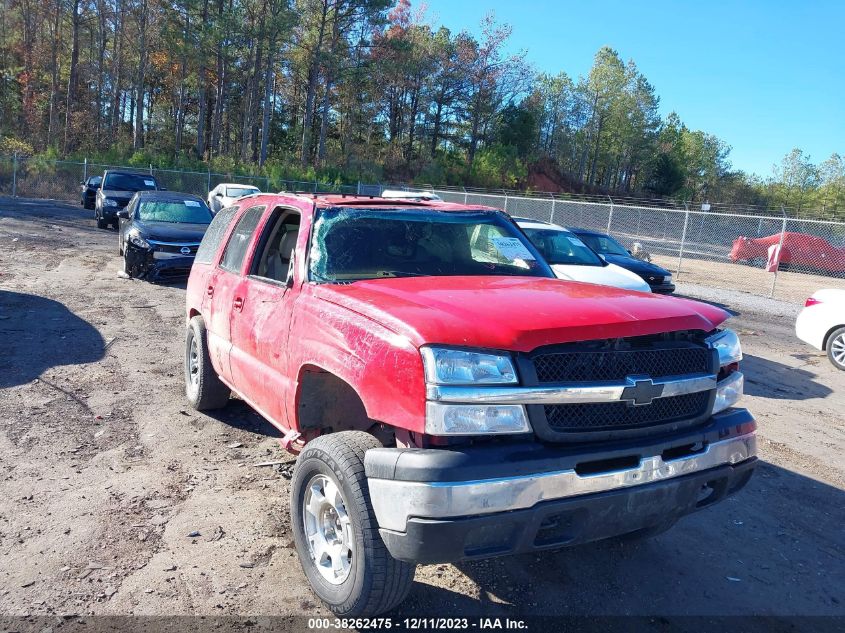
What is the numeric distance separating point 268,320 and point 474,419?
1.83m

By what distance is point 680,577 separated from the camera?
3689 millimetres

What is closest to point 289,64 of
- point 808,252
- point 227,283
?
point 808,252

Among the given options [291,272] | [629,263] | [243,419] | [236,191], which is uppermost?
[236,191]

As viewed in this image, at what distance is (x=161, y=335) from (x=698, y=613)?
736 centimetres

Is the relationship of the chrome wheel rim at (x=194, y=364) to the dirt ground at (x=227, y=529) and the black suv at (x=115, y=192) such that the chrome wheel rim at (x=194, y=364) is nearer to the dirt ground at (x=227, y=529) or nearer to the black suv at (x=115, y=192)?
the dirt ground at (x=227, y=529)

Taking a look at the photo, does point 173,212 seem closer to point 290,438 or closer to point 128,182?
point 128,182

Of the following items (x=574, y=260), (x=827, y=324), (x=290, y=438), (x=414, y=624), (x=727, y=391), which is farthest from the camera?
(x=574, y=260)

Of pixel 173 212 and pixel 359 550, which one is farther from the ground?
pixel 173 212

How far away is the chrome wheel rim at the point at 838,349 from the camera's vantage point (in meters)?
9.58

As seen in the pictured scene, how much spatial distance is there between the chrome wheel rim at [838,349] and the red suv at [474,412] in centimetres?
727

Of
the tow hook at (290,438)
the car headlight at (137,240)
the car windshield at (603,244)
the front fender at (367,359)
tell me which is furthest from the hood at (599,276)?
the car headlight at (137,240)

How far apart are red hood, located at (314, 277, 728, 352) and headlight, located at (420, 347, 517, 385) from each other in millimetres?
45

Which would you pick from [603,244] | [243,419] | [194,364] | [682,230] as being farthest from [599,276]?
[682,230]

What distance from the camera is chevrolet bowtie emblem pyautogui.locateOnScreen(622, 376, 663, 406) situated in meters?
2.93
